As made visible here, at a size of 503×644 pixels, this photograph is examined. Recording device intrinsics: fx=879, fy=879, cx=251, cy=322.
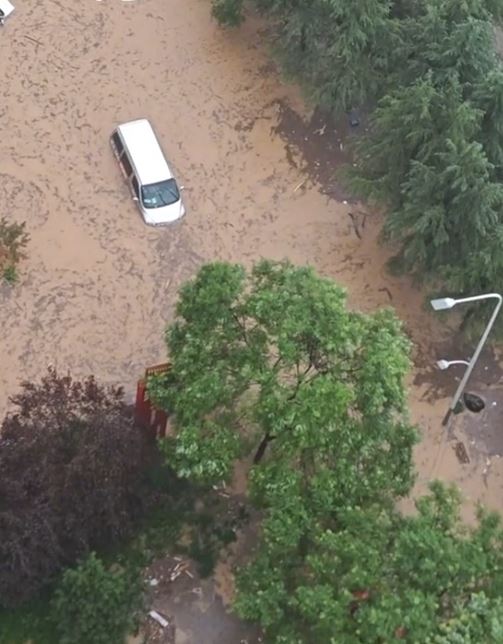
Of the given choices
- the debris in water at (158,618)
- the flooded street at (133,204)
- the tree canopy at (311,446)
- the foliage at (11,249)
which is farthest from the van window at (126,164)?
the debris in water at (158,618)

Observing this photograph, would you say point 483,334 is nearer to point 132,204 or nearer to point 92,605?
point 132,204

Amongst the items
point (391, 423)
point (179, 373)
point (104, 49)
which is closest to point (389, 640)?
point (391, 423)

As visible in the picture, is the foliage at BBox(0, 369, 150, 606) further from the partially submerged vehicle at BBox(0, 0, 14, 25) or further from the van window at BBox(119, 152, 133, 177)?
the partially submerged vehicle at BBox(0, 0, 14, 25)

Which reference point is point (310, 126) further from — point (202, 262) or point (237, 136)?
point (202, 262)

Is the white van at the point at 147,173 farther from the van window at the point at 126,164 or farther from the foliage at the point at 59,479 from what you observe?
the foliage at the point at 59,479

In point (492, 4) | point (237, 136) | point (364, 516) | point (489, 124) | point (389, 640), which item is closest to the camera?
point (389, 640)

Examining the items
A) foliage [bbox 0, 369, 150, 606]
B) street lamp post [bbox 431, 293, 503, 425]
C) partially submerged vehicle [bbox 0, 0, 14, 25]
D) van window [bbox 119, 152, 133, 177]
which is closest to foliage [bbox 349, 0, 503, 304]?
street lamp post [bbox 431, 293, 503, 425]

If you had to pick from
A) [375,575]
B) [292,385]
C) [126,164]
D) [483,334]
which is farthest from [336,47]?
[375,575]
